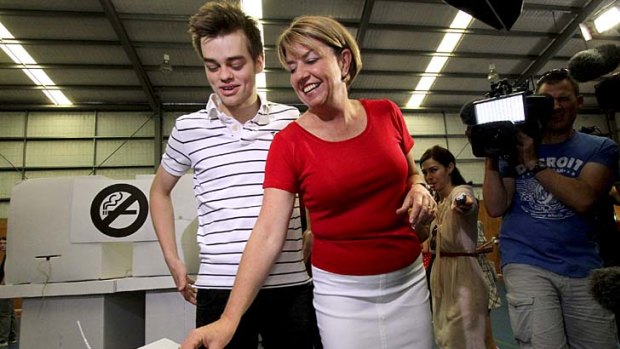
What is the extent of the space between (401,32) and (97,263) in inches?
272

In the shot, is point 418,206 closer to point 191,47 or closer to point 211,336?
point 211,336

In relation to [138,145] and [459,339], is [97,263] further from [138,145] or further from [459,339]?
[138,145]

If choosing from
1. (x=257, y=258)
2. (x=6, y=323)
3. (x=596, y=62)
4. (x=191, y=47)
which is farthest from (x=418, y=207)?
(x=191, y=47)

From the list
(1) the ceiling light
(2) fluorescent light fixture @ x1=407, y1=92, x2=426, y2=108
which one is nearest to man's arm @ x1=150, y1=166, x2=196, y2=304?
(1) the ceiling light

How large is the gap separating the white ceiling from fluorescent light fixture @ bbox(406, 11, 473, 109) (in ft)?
0.49

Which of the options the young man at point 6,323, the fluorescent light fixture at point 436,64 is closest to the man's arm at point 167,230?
the young man at point 6,323

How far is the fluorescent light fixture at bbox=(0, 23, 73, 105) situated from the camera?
23.1 feet

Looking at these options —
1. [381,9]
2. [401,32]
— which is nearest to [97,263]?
[381,9]

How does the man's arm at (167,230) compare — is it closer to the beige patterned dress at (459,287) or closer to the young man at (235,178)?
the young man at (235,178)

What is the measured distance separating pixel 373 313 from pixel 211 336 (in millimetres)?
378

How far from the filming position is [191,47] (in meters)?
7.50

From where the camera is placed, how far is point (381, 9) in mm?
7039

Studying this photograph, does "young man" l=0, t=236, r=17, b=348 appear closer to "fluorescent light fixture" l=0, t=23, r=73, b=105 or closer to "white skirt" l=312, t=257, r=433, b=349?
Answer: "fluorescent light fixture" l=0, t=23, r=73, b=105

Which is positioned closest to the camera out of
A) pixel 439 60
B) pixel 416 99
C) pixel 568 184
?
pixel 568 184
